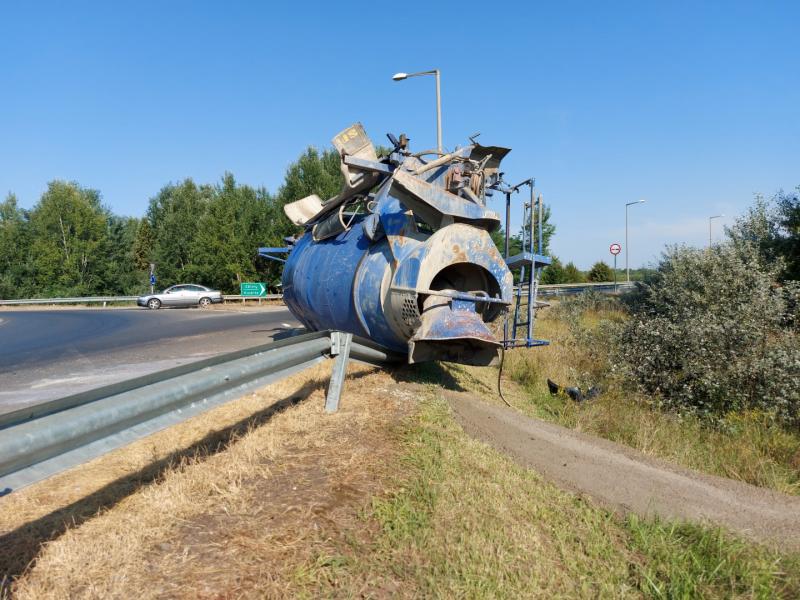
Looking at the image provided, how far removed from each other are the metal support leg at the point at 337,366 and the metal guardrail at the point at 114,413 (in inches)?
36.3

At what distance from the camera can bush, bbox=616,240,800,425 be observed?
294 inches

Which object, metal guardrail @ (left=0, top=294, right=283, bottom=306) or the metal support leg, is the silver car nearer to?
metal guardrail @ (left=0, top=294, right=283, bottom=306)

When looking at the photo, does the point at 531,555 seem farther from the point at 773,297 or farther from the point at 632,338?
the point at 773,297

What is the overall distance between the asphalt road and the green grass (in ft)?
18.7

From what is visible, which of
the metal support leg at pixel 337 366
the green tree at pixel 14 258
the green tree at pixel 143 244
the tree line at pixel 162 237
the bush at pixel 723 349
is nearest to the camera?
the metal support leg at pixel 337 366

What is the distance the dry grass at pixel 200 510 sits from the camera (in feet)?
7.05

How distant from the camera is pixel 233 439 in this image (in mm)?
3867

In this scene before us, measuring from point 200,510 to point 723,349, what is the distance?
8377 millimetres

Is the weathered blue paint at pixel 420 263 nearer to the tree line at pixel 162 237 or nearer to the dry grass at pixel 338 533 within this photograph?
the dry grass at pixel 338 533

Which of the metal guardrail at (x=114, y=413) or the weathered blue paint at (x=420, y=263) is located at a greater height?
the weathered blue paint at (x=420, y=263)

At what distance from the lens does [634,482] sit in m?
3.94

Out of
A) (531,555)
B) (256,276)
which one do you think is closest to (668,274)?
(531,555)

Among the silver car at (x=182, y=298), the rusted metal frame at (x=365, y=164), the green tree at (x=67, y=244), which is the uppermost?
the green tree at (x=67, y=244)

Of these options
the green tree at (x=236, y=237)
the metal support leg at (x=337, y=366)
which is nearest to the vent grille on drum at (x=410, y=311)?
the metal support leg at (x=337, y=366)
